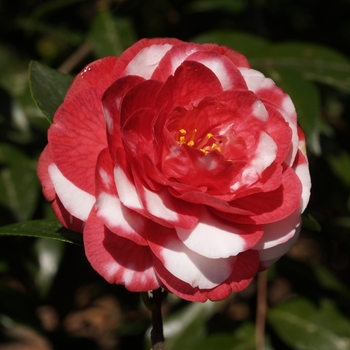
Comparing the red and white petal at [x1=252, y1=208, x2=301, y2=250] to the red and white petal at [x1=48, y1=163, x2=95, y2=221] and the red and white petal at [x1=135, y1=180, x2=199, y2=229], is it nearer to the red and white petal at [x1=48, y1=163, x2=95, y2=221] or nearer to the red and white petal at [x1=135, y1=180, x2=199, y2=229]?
the red and white petal at [x1=135, y1=180, x2=199, y2=229]

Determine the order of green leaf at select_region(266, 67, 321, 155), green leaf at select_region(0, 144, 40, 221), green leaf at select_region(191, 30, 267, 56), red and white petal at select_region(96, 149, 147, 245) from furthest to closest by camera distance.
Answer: green leaf at select_region(191, 30, 267, 56) < green leaf at select_region(0, 144, 40, 221) < green leaf at select_region(266, 67, 321, 155) < red and white petal at select_region(96, 149, 147, 245)

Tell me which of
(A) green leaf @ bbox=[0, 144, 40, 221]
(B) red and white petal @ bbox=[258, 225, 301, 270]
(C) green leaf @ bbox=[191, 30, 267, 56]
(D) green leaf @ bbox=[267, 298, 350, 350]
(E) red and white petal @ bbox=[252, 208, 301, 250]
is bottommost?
(D) green leaf @ bbox=[267, 298, 350, 350]

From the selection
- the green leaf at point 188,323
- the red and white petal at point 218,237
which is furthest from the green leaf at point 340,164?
the red and white petal at point 218,237

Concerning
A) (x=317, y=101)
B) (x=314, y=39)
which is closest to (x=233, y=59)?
(x=317, y=101)

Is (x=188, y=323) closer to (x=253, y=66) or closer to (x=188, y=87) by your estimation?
(x=253, y=66)

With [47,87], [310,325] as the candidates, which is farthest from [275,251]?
[310,325]

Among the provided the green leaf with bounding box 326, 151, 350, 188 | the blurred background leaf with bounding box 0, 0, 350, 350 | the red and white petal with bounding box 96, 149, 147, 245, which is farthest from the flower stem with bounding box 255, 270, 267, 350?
the red and white petal with bounding box 96, 149, 147, 245
